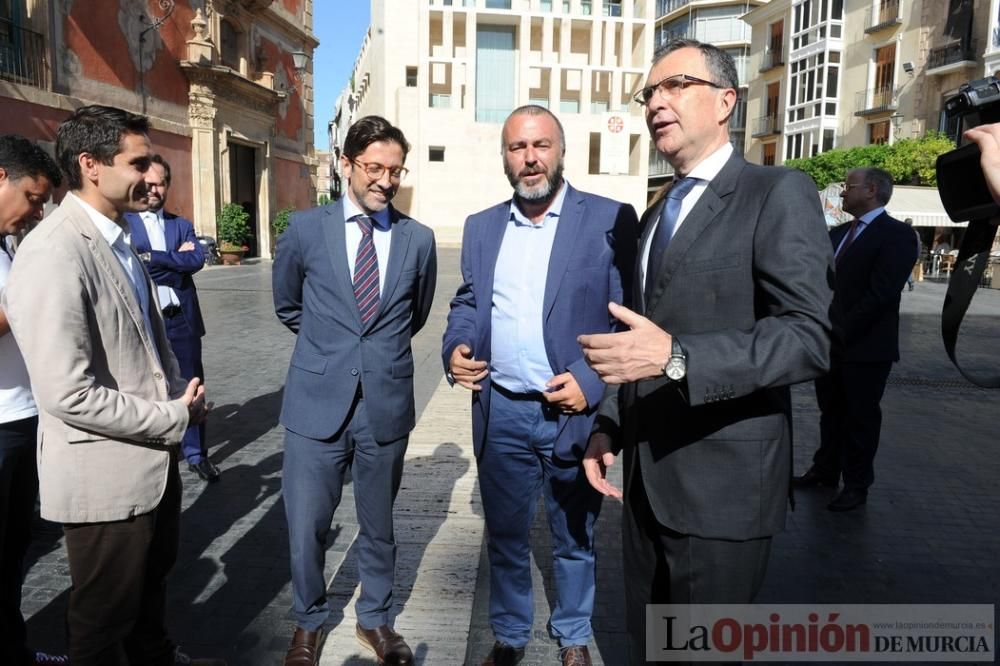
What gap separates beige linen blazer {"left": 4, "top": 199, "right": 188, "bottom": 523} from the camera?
199 cm

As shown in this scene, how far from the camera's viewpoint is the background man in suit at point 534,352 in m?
2.83

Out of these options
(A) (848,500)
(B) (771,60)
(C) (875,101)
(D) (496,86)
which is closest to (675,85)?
(A) (848,500)

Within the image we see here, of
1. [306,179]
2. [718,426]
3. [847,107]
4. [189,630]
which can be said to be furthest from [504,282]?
[847,107]

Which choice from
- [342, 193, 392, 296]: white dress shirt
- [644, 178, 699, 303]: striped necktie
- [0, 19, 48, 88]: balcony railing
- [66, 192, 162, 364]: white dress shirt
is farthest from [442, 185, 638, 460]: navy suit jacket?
[0, 19, 48, 88]: balcony railing

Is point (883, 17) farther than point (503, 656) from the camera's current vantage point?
Yes

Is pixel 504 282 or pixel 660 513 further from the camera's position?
pixel 504 282

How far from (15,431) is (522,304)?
79.7 inches

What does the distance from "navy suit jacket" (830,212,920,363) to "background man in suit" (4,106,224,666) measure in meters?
3.89

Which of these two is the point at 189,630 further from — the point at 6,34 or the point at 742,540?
the point at 6,34

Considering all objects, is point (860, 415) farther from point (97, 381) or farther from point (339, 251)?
point (97, 381)

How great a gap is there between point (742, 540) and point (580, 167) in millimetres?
43890

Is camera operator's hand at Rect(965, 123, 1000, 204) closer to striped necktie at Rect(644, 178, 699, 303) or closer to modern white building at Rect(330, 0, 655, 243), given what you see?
striped necktie at Rect(644, 178, 699, 303)

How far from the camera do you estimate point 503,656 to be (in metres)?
2.95

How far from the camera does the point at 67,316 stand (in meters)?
1.99
